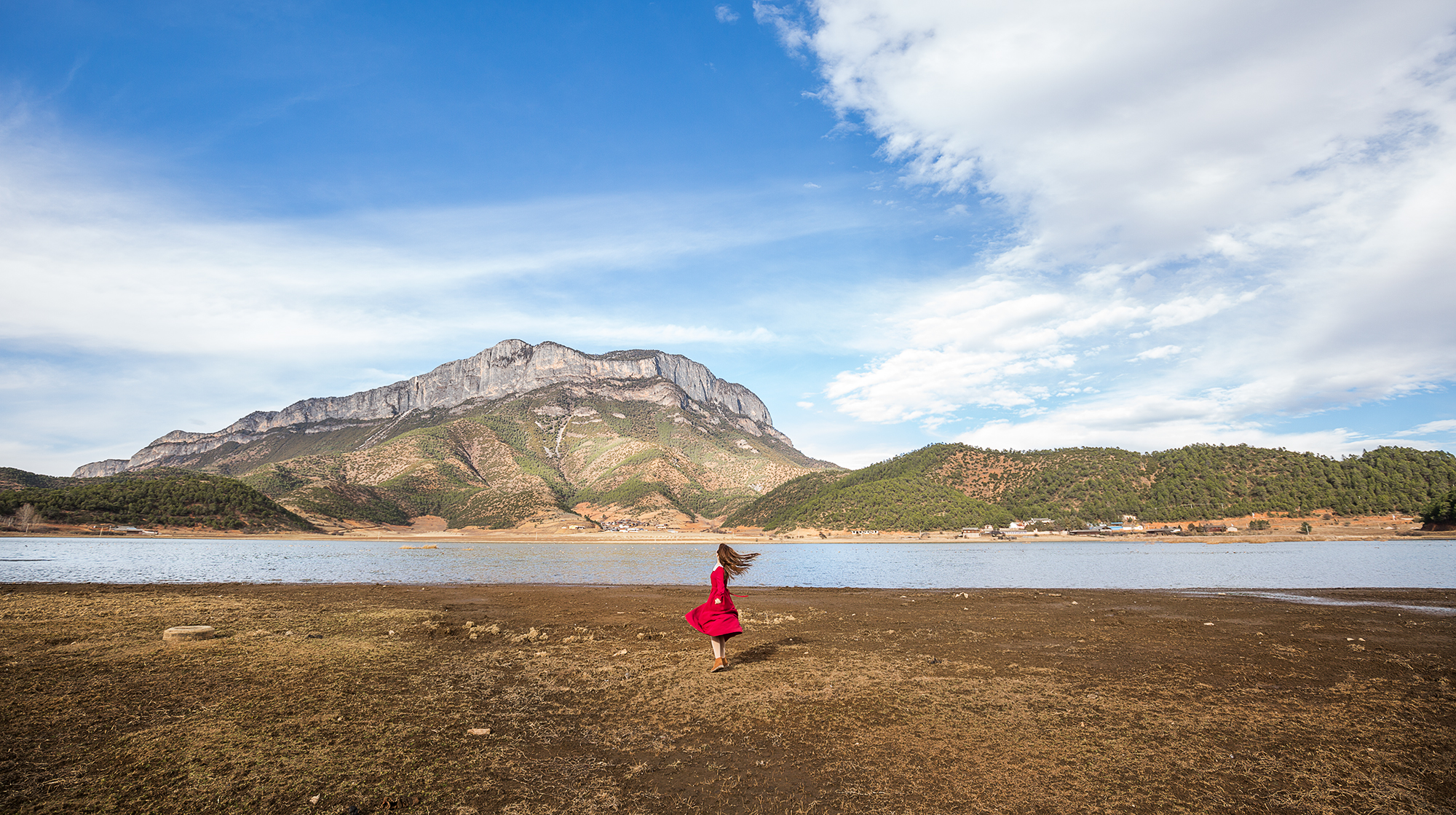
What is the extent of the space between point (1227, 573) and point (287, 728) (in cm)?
4637

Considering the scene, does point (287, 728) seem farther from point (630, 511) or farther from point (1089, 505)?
point (630, 511)

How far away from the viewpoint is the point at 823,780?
6391 millimetres

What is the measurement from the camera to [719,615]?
1149 cm

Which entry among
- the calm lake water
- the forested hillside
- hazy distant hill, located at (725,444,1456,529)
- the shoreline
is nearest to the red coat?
the calm lake water

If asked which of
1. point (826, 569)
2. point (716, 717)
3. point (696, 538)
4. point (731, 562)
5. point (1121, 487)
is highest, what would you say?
point (1121, 487)

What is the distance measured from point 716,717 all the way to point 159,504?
468 ft

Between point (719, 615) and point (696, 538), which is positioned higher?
point (719, 615)

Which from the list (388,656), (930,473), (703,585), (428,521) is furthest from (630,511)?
(388,656)

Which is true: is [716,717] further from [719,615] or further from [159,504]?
[159,504]

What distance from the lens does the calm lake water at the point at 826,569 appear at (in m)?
31.8

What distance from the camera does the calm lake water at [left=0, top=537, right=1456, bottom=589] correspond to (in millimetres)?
Result: 31828

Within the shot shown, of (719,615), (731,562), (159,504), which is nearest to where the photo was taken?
(719,615)

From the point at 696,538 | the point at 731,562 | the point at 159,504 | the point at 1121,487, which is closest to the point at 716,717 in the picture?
the point at 731,562

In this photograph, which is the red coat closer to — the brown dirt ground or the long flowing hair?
the long flowing hair
